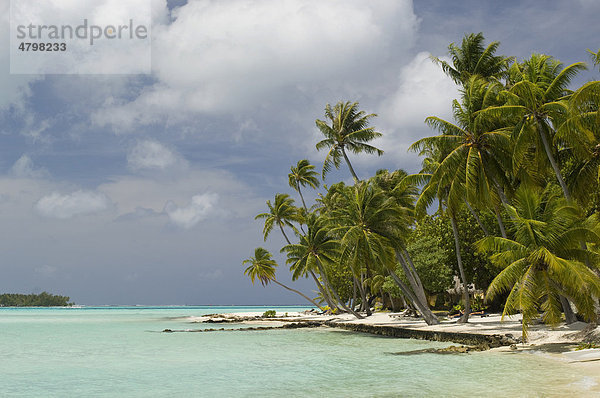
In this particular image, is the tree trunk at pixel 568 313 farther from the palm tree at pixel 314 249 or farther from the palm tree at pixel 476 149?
the palm tree at pixel 314 249

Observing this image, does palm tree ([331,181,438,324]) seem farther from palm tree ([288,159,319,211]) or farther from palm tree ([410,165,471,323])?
palm tree ([288,159,319,211])

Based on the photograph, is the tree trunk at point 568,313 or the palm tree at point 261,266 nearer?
the tree trunk at point 568,313

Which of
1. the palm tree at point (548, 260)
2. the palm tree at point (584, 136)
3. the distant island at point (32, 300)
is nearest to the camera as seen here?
the palm tree at point (548, 260)

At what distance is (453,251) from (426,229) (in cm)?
406

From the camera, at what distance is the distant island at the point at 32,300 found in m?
162

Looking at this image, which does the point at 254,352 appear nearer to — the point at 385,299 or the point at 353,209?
the point at 353,209

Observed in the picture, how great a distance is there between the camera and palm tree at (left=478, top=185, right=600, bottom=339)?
15.0m

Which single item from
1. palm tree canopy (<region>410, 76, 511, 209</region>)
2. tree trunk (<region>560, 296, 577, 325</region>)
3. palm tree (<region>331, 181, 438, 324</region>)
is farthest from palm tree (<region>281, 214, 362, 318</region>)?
tree trunk (<region>560, 296, 577, 325</region>)

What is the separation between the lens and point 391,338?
85.4 ft

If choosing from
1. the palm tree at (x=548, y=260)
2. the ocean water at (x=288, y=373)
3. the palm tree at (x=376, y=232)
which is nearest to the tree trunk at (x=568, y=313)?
the palm tree at (x=548, y=260)

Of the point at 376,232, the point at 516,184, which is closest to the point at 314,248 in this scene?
the point at 376,232

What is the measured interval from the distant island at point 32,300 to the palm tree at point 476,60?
166 m

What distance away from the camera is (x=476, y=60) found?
2697cm

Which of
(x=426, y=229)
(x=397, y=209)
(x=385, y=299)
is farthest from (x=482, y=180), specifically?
(x=385, y=299)
